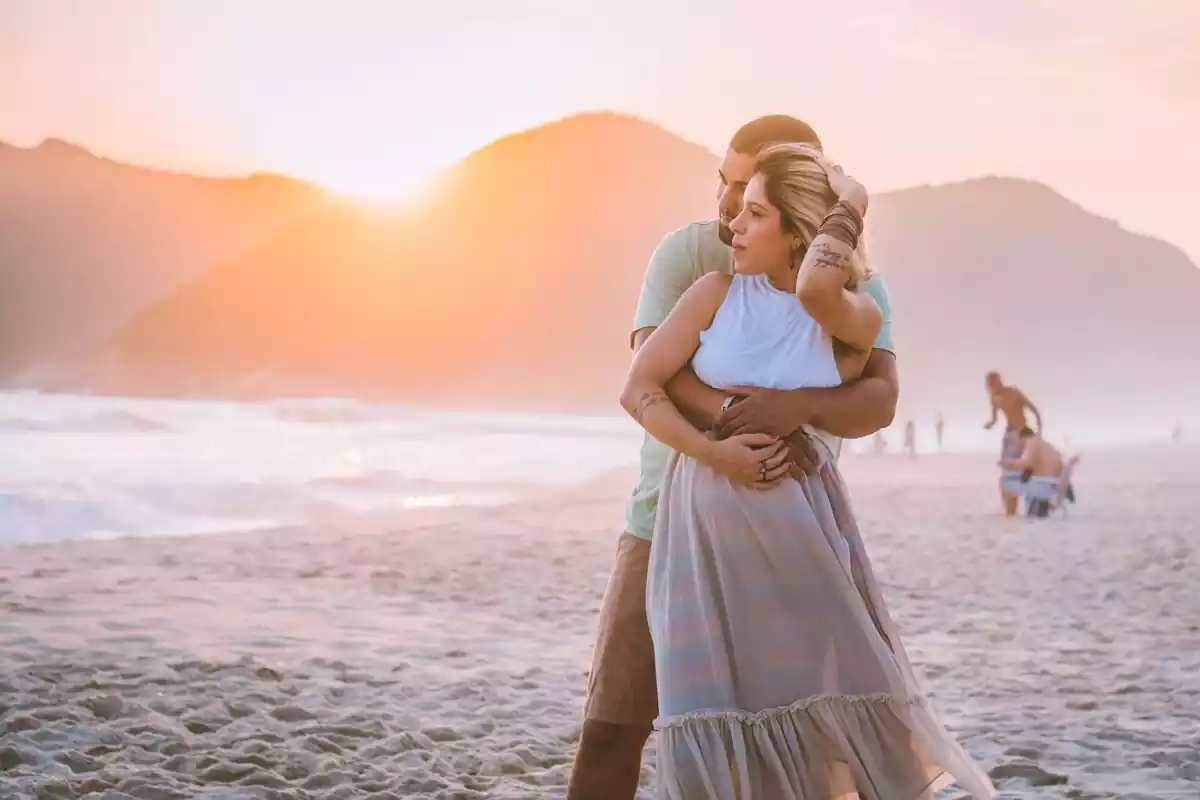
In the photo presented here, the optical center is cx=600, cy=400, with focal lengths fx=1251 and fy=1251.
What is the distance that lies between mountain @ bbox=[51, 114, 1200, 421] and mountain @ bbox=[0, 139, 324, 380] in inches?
57.4

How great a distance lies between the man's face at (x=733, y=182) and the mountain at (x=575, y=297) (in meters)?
33.9

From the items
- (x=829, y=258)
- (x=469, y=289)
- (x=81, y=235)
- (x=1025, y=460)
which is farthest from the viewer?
(x=469, y=289)

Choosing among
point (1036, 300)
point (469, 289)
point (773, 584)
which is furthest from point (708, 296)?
point (1036, 300)

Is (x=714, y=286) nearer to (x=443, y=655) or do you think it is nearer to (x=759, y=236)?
(x=759, y=236)

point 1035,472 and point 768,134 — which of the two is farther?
point 1035,472

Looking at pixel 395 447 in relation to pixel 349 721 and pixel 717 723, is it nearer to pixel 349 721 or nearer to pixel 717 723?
pixel 349 721

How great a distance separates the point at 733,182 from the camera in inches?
74.2

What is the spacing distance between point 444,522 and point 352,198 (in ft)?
123

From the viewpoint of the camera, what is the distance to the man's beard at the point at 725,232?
1.91 m

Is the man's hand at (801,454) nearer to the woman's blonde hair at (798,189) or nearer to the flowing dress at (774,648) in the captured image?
the flowing dress at (774,648)

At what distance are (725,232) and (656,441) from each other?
348 mm

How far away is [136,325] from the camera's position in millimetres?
37469

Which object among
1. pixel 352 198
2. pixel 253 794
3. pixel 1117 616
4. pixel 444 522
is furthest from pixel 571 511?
pixel 352 198

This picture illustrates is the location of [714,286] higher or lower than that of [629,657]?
higher
